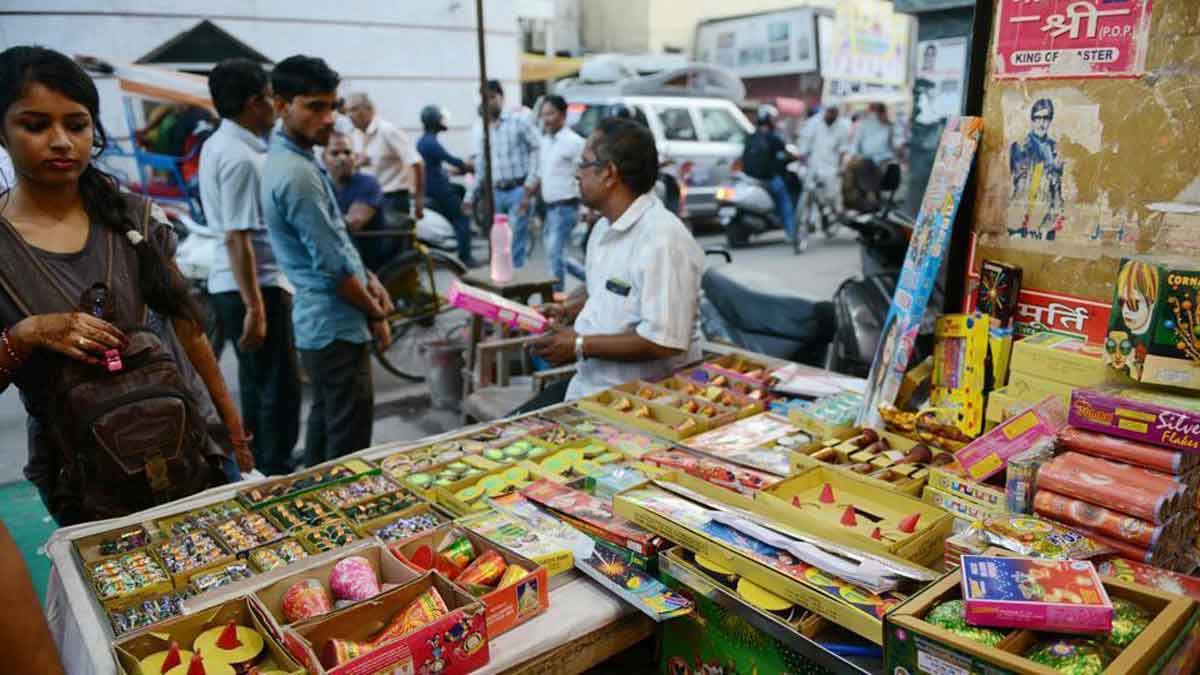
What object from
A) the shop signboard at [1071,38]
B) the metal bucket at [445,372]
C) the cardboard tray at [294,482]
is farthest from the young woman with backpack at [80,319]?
the metal bucket at [445,372]

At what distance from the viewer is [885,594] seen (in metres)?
1.37

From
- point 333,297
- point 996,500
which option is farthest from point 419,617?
point 333,297

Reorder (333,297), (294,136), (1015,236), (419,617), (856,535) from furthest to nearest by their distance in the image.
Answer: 1. (333,297)
2. (294,136)
3. (1015,236)
4. (856,535)
5. (419,617)

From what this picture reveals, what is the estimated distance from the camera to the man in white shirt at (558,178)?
695 centimetres

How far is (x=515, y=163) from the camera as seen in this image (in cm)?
737

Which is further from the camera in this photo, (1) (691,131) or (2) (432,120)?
(1) (691,131)

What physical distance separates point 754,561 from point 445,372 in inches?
Answer: 131

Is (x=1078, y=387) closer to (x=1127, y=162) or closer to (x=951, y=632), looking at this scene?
(x=1127, y=162)

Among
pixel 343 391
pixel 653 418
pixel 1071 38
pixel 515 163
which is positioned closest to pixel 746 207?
pixel 515 163

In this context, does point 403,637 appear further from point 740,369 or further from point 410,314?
point 410,314

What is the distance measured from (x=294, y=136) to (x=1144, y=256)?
2562 millimetres

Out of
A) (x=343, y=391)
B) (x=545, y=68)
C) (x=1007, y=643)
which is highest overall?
(x=545, y=68)

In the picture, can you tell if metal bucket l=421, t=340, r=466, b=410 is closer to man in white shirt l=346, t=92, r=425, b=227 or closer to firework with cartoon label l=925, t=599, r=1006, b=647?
man in white shirt l=346, t=92, r=425, b=227

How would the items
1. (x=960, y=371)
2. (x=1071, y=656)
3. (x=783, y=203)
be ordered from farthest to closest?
1. (x=783, y=203)
2. (x=960, y=371)
3. (x=1071, y=656)
